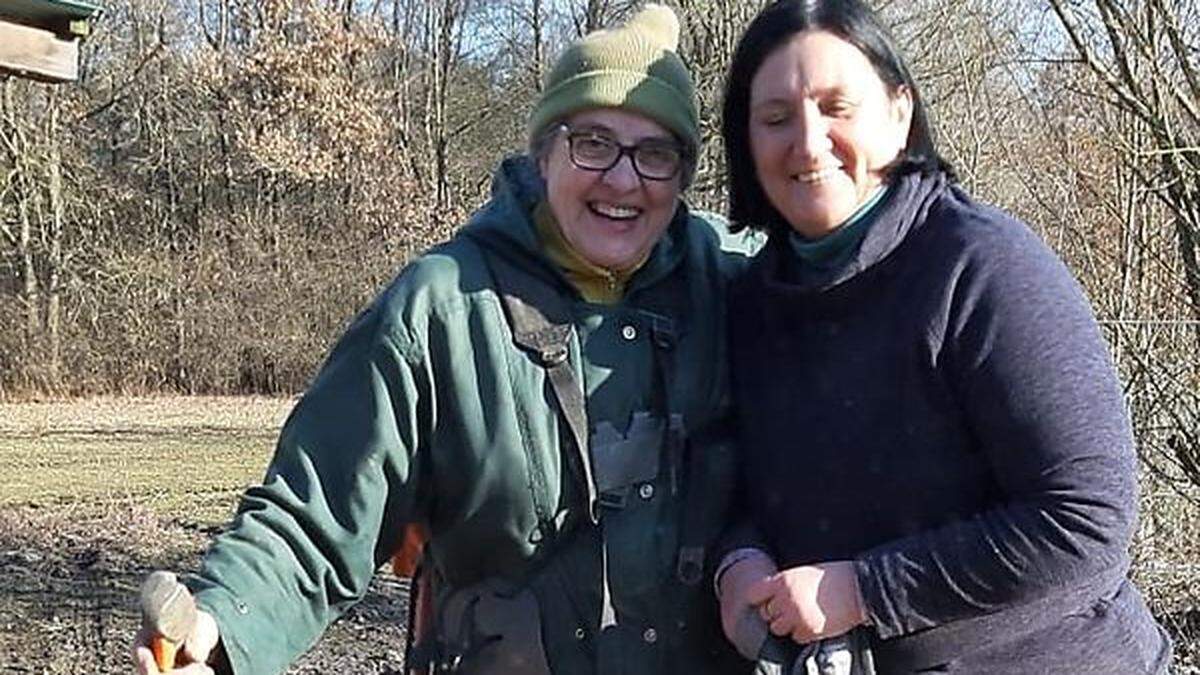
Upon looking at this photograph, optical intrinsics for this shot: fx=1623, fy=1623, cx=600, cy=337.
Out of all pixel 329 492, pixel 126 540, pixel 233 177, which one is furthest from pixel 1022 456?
pixel 233 177

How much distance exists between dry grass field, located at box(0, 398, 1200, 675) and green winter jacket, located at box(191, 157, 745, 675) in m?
4.59

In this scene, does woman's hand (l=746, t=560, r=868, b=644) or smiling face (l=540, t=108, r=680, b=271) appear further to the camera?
smiling face (l=540, t=108, r=680, b=271)

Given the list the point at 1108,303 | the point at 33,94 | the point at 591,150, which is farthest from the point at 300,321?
the point at 591,150

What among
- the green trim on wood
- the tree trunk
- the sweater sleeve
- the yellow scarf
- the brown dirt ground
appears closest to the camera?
the sweater sleeve

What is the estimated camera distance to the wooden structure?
4.79 m

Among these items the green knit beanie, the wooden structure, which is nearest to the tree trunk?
the wooden structure

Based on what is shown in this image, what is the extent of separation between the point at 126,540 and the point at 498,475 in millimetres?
9165

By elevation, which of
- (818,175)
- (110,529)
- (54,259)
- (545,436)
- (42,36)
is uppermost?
(42,36)

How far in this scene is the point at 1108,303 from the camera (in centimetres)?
638

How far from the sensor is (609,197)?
216 centimetres

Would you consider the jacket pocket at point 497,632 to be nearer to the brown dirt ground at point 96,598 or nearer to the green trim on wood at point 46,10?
the green trim on wood at point 46,10

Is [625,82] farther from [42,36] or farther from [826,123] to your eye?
[42,36]

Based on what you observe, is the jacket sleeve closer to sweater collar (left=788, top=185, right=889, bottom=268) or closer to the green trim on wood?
sweater collar (left=788, top=185, right=889, bottom=268)

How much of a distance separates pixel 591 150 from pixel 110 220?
82.9 ft
